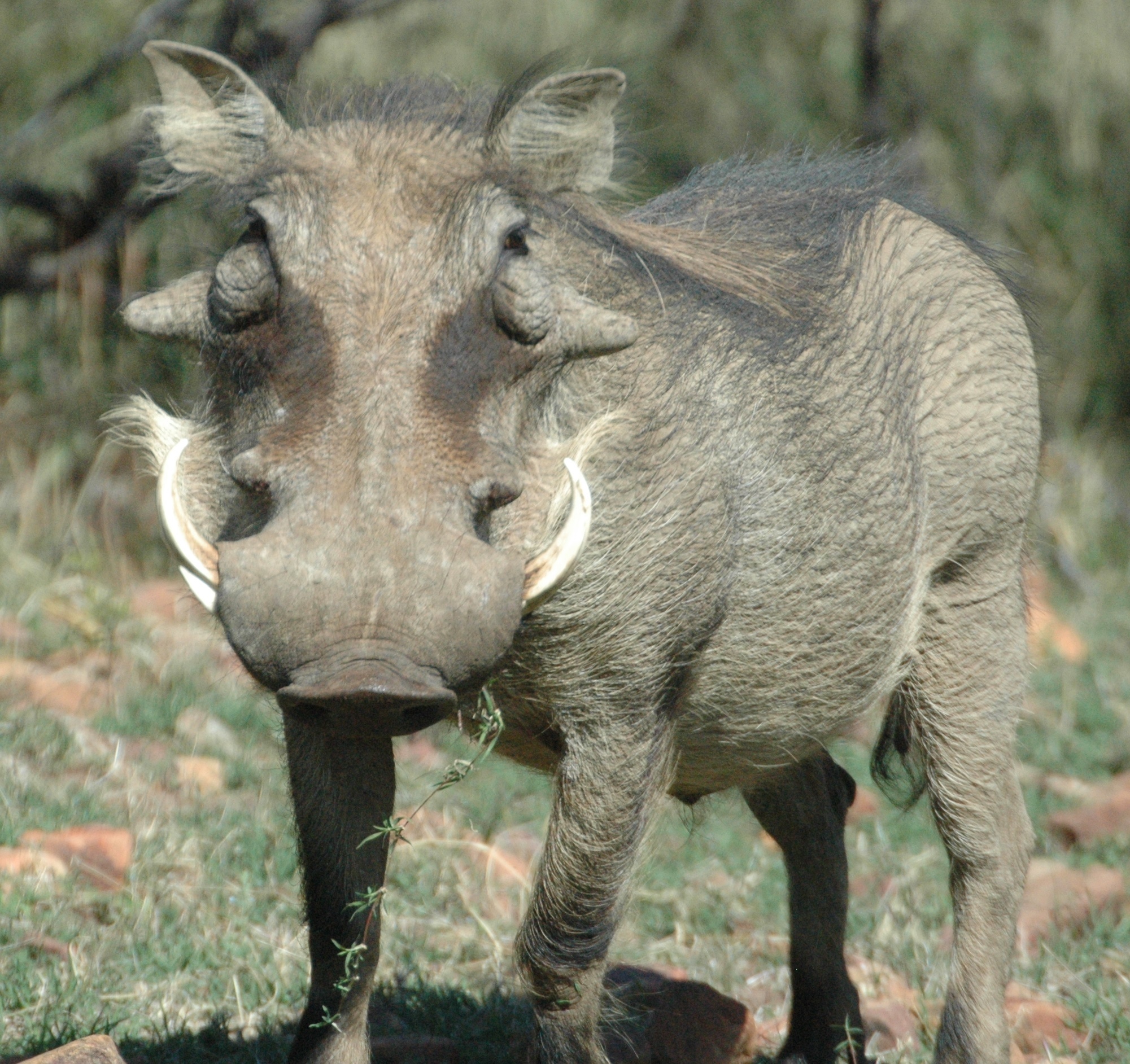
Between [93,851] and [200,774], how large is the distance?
0.69 metres

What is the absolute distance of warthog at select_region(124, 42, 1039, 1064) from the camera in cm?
182

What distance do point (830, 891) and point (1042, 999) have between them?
508 millimetres

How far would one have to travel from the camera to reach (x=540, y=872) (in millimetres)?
2371

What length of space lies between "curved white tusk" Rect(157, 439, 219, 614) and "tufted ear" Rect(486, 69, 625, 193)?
2.17ft

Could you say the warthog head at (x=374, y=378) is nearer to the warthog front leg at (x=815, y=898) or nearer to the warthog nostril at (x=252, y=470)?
the warthog nostril at (x=252, y=470)

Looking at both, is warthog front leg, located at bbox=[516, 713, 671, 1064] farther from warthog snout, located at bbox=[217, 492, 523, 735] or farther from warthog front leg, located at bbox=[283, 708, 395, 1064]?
warthog snout, located at bbox=[217, 492, 523, 735]

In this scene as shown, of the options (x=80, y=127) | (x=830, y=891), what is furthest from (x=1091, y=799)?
(x=80, y=127)

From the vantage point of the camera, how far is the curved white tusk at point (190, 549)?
1.86 meters

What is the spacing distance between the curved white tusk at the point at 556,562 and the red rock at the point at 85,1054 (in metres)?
0.76

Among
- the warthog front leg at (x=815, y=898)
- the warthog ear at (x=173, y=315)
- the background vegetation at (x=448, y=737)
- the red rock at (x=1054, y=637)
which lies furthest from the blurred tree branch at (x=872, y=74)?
the warthog ear at (x=173, y=315)

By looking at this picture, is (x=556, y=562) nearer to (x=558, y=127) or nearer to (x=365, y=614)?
(x=365, y=614)

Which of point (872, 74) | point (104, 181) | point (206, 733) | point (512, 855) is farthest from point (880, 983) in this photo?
point (872, 74)

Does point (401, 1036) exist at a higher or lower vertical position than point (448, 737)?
higher

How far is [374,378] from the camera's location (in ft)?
6.16
